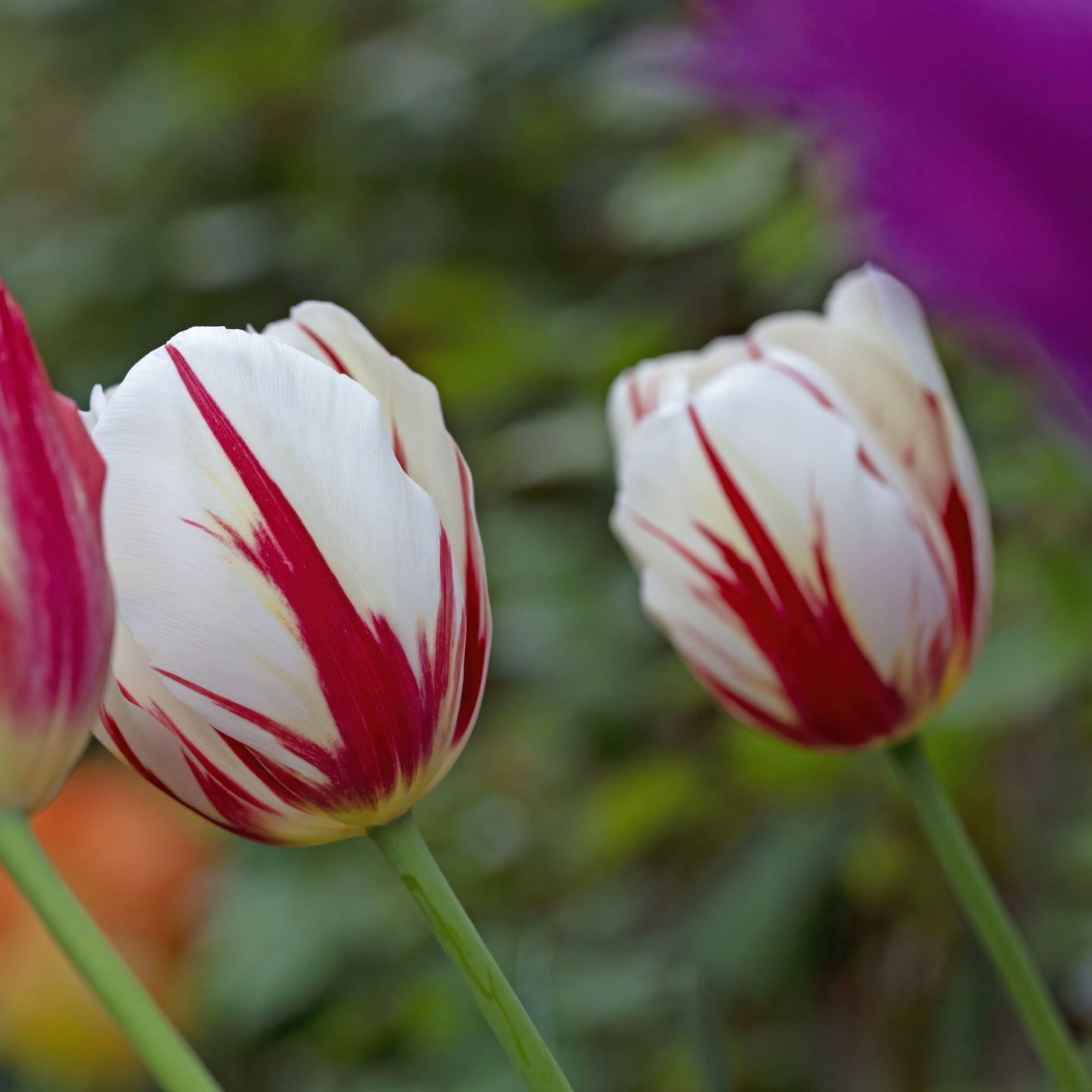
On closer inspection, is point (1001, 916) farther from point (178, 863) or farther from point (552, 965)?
point (178, 863)

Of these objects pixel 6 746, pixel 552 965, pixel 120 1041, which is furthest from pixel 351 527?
pixel 120 1041

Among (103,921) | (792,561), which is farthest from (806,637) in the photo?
(103,921)

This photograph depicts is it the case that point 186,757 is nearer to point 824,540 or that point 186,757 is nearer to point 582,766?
point 824,540

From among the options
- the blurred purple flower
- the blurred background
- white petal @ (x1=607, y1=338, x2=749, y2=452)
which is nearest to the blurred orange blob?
the blurred background

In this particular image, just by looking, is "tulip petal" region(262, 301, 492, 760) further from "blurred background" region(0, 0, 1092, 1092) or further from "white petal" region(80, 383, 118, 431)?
"blurred background" region(0, 0, 1092, 1092)

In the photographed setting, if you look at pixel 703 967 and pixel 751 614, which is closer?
pixel 751 614

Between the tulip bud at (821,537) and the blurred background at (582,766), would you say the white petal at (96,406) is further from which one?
the blurred background at (582,766)
